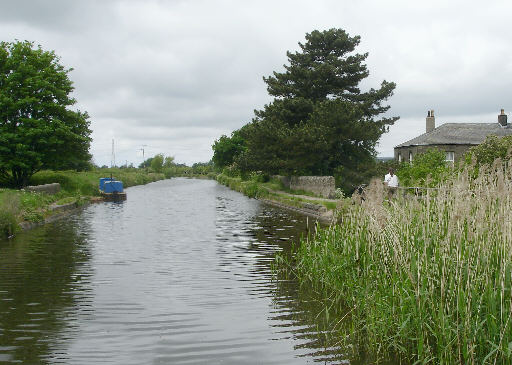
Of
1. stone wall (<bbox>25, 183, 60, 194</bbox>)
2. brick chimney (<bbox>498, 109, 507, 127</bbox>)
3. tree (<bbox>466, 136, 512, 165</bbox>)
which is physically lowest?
stone wall (<bbox>25, 183, 60, 194</bbox>)

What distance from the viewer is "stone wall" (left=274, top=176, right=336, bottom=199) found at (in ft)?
123

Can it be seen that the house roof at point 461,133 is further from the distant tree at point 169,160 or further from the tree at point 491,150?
the distant tree at point 169,160

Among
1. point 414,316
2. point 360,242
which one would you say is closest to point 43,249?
point 360,242

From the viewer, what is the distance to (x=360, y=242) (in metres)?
10.9

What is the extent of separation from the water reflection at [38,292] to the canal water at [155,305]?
2 centimetres

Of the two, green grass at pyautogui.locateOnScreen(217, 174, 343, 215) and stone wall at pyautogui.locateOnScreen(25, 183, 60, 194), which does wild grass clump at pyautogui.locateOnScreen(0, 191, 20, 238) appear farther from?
green grass at pyautogui.locateOnScreen(217, 174, 343, 215)

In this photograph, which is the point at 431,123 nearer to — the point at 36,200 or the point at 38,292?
the point at 36,200

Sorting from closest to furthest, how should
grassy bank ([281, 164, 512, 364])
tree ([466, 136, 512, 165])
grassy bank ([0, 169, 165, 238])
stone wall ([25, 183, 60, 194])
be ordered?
grassy bank ([281, 164, 512, 364]), grassy bank ([0, 169, 165, 238]), tree ([466, 136, 512, 165]), stone wall ([25, 183, 60, 194])

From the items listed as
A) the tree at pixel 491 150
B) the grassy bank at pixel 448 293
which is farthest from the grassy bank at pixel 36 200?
the tree at pixel 491 150

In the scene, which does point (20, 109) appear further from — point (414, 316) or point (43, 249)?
point (414, 316)

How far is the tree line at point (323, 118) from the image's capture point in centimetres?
3931

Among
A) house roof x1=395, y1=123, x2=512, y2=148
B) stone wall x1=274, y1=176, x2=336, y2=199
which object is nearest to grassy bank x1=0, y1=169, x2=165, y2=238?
stone wall x1=274, y1=176, x2=336, y2=199

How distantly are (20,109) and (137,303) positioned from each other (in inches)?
1265

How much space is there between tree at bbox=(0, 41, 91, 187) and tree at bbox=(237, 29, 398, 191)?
49.4ft
